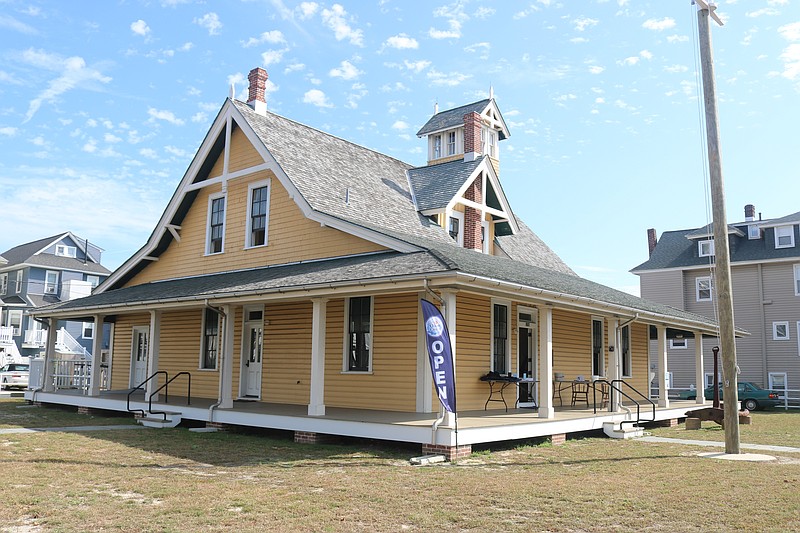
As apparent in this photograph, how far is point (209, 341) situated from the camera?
1986 cm

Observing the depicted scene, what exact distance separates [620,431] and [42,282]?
153 feet

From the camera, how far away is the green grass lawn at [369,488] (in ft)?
23.7

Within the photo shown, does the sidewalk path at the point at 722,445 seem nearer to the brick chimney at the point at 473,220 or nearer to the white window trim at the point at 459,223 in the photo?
the brick chimney at the point at 473,220

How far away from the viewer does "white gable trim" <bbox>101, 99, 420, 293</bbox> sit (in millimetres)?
15557

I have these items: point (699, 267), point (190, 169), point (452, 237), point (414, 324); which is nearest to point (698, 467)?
point (414, 324)

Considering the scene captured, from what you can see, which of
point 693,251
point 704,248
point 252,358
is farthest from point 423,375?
point 693,251

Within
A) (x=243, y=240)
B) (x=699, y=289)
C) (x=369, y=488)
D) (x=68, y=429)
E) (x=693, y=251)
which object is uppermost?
(x=693, y=251)

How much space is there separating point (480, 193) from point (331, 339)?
6941 mm

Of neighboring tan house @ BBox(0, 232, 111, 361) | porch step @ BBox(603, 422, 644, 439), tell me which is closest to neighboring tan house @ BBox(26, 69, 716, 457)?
porch step @ BBox(603, 422, 644, 439)

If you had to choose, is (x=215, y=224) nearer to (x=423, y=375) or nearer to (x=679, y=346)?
(x=423, y=375)

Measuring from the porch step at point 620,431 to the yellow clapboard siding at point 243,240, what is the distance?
20.9ft

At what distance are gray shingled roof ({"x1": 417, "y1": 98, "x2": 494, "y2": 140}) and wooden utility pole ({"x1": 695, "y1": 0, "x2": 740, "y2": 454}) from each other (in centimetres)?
1183

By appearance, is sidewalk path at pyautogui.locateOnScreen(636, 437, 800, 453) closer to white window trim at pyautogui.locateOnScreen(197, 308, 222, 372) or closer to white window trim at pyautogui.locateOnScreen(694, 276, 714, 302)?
white window trim at pyautogui.locateOnScreen(197, 308, 222, 372)

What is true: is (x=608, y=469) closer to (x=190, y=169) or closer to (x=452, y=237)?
(x=452, y=237)
